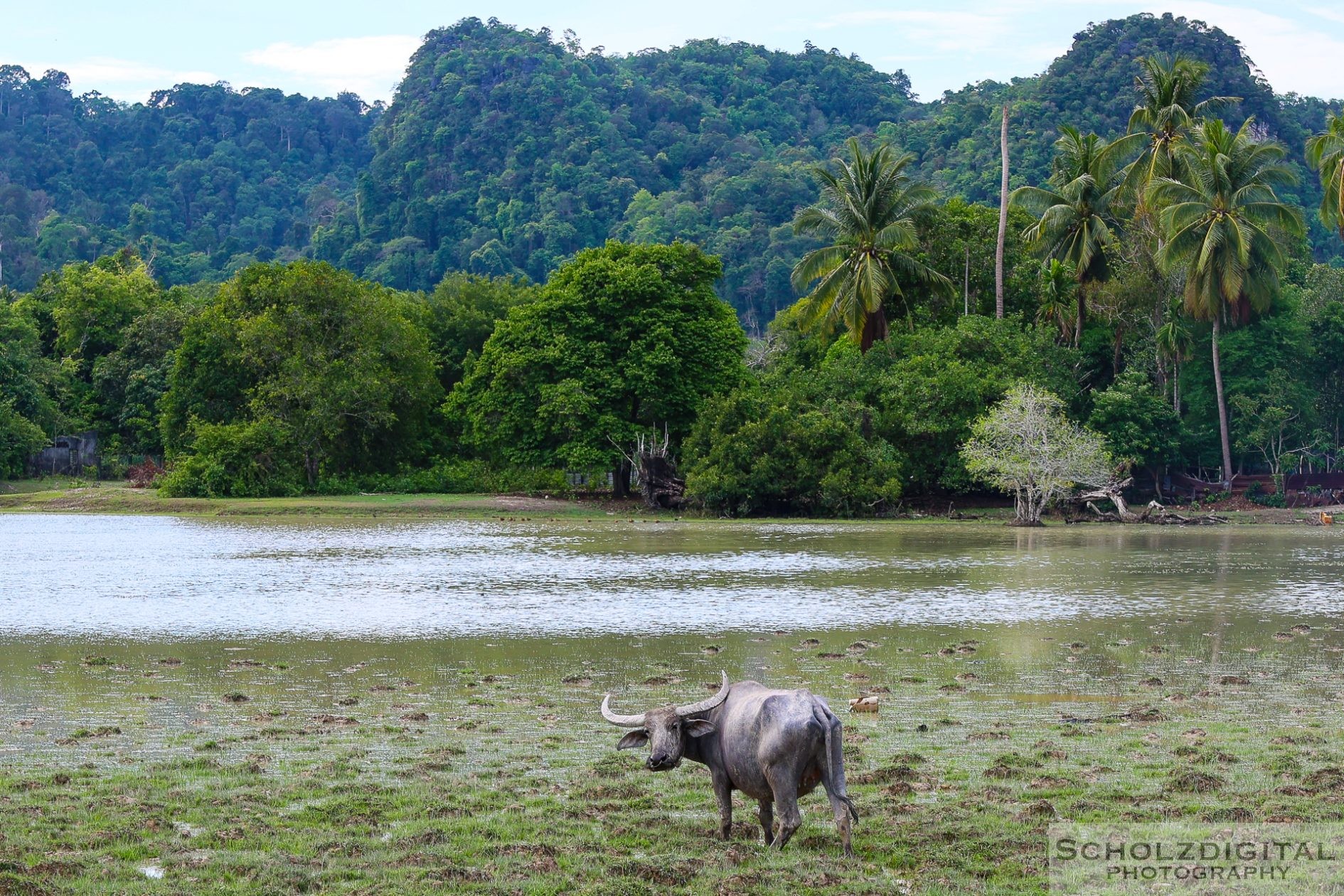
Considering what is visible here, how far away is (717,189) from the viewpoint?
118 metres

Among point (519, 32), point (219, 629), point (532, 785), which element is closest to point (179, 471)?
point (219, 629)

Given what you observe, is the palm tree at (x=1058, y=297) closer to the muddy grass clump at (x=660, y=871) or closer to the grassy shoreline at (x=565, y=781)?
the grassy shoreline at (x=565, y=781)

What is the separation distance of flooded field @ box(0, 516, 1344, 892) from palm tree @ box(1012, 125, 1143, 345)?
26646 millimetres

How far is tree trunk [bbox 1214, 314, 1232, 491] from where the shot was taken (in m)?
54.5

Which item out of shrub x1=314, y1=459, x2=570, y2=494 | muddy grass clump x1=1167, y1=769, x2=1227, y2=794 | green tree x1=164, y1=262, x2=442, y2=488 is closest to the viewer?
muddy grass clump x1=1167, y1=769, x2=1227, y2=794

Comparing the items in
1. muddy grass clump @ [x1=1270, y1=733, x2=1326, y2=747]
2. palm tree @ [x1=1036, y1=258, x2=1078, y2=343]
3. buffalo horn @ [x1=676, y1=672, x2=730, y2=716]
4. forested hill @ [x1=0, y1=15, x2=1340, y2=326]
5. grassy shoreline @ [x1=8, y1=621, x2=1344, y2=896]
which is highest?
forested hill @ [x1=0, y1=15, x2=1340, y2=326]

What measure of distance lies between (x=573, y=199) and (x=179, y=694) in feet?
385

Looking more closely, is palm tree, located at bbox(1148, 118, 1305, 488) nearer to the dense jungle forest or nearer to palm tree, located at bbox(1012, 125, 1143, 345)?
the dense jungle forest

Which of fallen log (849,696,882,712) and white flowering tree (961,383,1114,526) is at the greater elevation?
white flowering tree (961,383,1114,526)

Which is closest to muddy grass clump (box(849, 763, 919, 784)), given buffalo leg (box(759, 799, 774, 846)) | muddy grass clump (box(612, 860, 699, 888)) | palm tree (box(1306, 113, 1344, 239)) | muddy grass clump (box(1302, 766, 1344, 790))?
buffalo leg (box(759, 799, 774, 846))

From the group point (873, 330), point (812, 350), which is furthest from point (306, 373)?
point (873, 330)

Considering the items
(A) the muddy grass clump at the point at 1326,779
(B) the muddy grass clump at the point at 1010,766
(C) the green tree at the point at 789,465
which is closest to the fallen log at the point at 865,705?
(B) the muddy grass clump at the point at 1010,766

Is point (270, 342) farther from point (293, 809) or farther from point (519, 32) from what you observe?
point (519, 32)

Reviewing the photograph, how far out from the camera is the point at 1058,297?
57.7m
